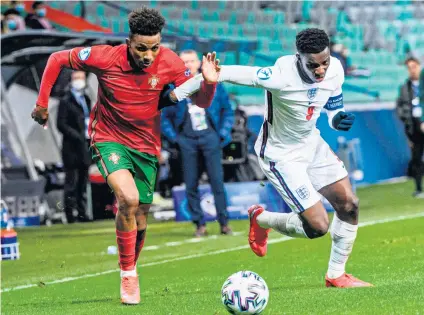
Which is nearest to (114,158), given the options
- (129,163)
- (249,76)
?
(129,163)

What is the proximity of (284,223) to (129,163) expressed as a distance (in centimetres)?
136

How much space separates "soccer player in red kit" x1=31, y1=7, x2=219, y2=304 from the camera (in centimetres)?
885

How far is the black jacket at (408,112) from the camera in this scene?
1900 centimetres

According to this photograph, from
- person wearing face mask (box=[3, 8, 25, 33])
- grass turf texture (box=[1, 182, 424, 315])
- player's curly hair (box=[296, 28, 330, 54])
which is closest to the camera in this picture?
grass turf texture (box=[1, 182, 424, 315])

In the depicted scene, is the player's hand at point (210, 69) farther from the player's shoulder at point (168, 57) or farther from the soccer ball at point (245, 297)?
the soccer ball at point (245, 297)

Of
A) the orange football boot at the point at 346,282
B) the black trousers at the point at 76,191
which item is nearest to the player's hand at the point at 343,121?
the orange football boot at the point at 346,282

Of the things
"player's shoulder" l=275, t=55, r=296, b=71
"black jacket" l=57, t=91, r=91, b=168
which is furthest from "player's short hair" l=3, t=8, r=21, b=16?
"player's shoulder" l=275, t=55, r=296, b=71

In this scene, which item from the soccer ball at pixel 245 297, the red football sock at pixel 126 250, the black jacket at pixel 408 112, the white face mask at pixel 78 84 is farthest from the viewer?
the black jacket at pixel 408 112

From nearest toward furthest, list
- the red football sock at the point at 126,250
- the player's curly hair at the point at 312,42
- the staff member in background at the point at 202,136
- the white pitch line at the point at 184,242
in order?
1. the player's curly hair at the point at 312,42
2. the red football sock at the point at 126,250
3. the white pitch line at the point at 184,242
4. the staff member in background at the point at 202,136

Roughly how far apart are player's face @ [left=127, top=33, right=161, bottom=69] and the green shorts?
736mm

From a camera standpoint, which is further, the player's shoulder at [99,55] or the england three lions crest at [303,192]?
the player's shoulder at [99,55]

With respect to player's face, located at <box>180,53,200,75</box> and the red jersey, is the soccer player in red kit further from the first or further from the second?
player's face, located at <box>180,53,200,75</box>

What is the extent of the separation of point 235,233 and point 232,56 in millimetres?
9447

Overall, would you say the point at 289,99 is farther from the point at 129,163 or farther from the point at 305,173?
the point at 129,163
